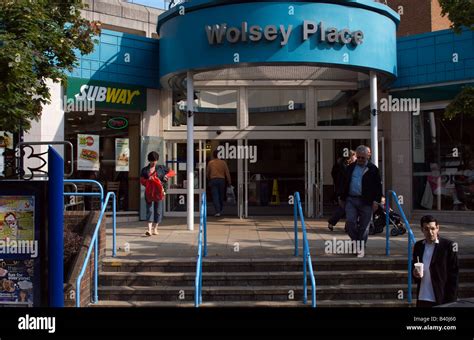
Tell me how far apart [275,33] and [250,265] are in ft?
15.7

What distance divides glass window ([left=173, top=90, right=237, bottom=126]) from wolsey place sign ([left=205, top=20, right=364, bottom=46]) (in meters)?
3.33

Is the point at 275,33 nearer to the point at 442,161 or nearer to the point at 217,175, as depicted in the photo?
the point at 217,175

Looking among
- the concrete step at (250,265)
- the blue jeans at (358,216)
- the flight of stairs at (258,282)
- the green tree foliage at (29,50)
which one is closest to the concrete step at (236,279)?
the flight of stairs at (258,282)

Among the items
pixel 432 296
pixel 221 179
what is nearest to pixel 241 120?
pixel 221 179

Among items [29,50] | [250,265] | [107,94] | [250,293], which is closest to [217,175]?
[107,94]

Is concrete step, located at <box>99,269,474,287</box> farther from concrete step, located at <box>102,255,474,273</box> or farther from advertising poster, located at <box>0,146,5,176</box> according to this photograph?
advertising poster, located at <box>0,146,5,176</box>

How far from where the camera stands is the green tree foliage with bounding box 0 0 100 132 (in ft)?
19.4

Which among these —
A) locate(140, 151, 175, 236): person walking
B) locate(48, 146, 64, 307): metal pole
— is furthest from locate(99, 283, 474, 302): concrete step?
locate(140, 151, 175, 236): person walking

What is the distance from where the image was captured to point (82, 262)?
21.5 ft

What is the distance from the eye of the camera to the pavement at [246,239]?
775 cm

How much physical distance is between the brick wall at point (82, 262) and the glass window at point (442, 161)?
835 centimetres

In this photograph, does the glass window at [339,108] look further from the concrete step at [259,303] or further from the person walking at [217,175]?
the concrete step at [259,303]
